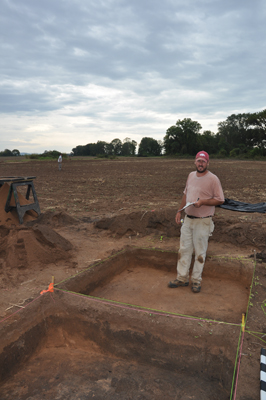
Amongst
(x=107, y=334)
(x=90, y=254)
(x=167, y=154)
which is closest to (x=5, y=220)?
(x=90, y=254)

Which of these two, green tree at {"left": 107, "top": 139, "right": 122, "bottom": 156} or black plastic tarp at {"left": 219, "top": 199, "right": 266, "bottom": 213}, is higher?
green tree at {"left": 107, "top": 139, "right": 122, "bottom": 156}

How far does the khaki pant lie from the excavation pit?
434 mm

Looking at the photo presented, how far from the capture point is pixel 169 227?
657 cm

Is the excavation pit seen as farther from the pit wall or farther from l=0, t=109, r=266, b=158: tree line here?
l=0, t=109, r=266, b=158: tree line

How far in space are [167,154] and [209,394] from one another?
61.1 m

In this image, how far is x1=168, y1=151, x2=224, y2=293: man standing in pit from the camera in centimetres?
380

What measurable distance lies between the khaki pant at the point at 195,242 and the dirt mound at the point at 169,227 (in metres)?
2.08

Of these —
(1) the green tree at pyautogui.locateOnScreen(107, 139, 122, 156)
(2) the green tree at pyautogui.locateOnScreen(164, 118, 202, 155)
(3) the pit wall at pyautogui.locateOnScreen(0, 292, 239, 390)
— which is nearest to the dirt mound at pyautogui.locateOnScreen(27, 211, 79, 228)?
(3) the pit wall at pyautogui.locateOnScreen(0, 292, 239, 390)

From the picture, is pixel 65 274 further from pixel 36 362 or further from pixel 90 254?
pixel 36 362

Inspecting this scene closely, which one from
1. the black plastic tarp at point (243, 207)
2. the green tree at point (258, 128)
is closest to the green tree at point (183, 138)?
the green tree at point (258, 128)

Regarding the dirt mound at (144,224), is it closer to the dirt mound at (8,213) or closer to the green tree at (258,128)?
the dirt mound at (8,213)

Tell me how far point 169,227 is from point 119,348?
3543 mm

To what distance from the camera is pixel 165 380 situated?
2941 mm

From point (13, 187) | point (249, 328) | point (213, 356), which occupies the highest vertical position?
point (13, 187)
